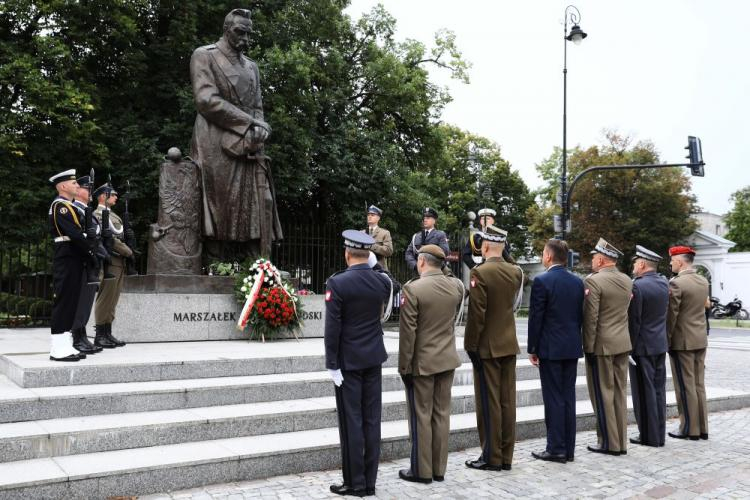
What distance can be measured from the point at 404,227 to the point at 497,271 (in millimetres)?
15831

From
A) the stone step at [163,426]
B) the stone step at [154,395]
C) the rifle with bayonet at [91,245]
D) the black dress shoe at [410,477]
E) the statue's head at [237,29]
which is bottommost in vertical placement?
the black dress shoe at [410,477]

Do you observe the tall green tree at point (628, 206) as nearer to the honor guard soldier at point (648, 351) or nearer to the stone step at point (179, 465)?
the honor guard soldier at point (648, 351)

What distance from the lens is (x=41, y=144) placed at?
16312 mm

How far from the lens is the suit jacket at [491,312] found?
5.89 m

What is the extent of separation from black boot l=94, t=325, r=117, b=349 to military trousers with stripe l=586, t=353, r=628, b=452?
578 cm

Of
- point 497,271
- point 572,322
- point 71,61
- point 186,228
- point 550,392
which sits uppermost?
point 71,61

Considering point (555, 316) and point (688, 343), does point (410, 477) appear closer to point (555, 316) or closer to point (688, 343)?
point (555, 316)

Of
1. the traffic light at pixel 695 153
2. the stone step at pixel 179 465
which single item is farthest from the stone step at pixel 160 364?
the traffic light at pixel 695 153

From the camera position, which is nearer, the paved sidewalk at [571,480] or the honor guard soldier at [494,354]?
the paved sidewalk at [571,480]

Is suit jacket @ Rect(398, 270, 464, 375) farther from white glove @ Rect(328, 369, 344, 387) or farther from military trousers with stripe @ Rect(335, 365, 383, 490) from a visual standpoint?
white glove @ Rect(328, 369, 344, 387)

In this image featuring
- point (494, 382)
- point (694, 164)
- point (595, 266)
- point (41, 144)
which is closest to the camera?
point (494, 382)

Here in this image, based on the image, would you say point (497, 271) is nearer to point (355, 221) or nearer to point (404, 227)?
point (355, 221)

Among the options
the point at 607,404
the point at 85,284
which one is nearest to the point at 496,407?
the point at 607,404

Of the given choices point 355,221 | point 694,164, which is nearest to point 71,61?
point 355,221
